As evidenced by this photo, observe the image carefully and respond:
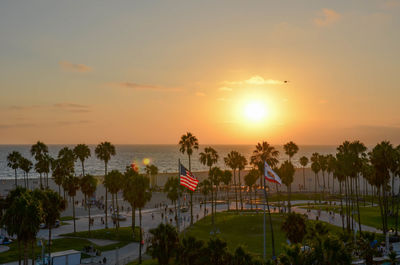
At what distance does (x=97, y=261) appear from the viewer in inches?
1984

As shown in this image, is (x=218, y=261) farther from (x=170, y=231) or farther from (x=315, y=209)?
(x=315, y=209)

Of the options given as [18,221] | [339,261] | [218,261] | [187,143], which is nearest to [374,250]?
[339,261]

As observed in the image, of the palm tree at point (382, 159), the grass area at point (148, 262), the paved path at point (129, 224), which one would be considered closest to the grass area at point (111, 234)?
the paved path at point (129, 224)

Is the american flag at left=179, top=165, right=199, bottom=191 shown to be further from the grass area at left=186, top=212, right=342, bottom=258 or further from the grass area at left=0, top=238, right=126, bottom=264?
the grass area at left=0, top=238, right=126, bottom=264

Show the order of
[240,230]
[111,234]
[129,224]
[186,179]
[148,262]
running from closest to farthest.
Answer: [186,179] < [148,262] < [111,234] < [240,230] < [129,224]

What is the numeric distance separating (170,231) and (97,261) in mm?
20643

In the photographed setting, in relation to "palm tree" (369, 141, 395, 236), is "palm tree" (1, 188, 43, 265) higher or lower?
lower

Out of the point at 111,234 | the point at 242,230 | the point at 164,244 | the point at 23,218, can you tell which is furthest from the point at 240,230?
the point at 23,218

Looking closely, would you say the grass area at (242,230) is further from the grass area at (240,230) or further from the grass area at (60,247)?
the grass area at (60,247)

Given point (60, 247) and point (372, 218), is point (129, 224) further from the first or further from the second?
point (372, 218)

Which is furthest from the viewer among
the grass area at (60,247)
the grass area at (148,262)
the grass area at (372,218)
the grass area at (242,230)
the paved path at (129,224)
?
the grass area at (372,218)

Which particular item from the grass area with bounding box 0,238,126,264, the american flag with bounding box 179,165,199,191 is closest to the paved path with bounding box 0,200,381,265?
the grass area with bounding box 0,238,126,264

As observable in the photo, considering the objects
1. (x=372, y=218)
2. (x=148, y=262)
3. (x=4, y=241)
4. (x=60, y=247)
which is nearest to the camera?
(x=148, y=262)

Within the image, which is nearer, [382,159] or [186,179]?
[186,179]
